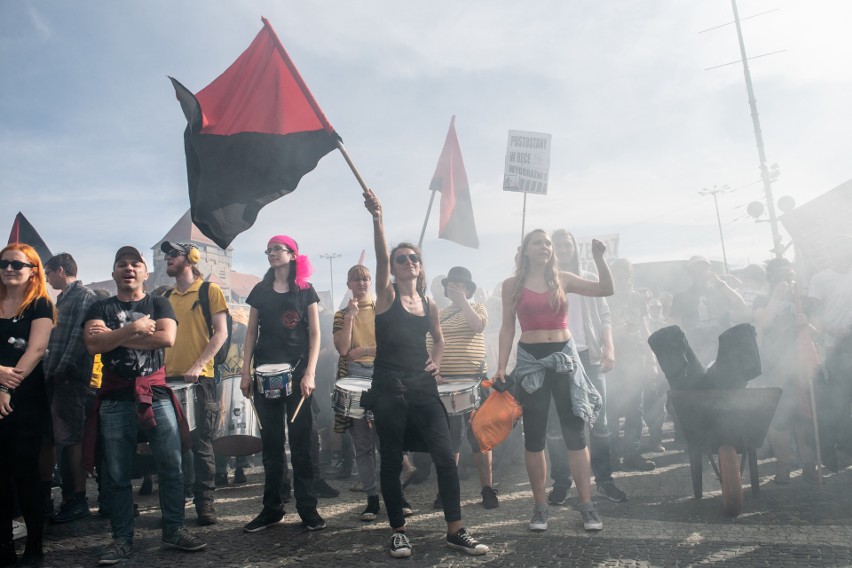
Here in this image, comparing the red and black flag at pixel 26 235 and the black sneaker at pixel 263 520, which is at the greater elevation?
the red and black flag at pixel 26 235

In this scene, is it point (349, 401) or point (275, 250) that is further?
point (275, 250)

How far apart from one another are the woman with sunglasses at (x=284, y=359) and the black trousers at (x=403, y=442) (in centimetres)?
90

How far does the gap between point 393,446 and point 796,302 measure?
167 inches

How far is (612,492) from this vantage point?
5074 mm

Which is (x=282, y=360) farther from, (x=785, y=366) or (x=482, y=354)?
(x=785, y=366)

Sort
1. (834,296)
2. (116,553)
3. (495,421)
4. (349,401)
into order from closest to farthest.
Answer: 1. (116,553)
2. (495,421)
3. (349,401)
4. (834,296)

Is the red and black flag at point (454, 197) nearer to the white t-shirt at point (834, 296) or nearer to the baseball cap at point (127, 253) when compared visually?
the white t-shirt at point (834, 296)

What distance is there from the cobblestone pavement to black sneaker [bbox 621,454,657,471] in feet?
2.31

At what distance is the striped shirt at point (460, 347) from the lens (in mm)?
5863

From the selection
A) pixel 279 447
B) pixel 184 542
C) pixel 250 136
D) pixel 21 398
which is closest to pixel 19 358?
pixel 21 398

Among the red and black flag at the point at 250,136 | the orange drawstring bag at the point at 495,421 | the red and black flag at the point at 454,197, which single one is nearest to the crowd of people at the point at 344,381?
the orange drawstring bag at the point at 495,421

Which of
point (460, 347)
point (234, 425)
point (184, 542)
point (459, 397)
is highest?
point (460, 347)

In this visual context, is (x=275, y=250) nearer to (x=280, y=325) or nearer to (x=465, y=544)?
(x=280, y=325)

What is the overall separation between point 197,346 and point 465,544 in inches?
117
